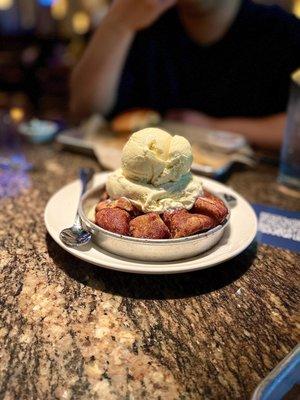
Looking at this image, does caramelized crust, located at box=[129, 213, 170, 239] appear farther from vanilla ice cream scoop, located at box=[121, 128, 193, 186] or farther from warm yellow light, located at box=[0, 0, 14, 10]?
warm yellow light, located at box=[0, 0, 14, 10]

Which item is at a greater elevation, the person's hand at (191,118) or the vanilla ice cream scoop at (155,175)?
the vanilla ice cream scoop at (155,175)

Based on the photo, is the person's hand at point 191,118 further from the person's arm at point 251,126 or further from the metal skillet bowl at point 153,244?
the metal skillet bowl at point 153,244

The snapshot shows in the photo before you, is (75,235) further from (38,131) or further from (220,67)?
(220,67)

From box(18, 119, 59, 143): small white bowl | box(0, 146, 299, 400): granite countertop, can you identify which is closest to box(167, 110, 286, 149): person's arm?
box(18, 119, 59, 143): small white bowl

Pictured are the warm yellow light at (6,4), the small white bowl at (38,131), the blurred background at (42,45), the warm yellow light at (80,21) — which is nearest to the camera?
the small white bowl at (38,131)

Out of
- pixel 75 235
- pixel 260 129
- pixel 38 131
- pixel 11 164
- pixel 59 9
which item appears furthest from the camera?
pixel 59 9

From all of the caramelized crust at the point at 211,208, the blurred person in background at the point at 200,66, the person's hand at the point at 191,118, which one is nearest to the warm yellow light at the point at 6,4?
the blurred person in background at the point at 200,66

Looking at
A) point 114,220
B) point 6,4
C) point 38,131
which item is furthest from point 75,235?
point 6,4
